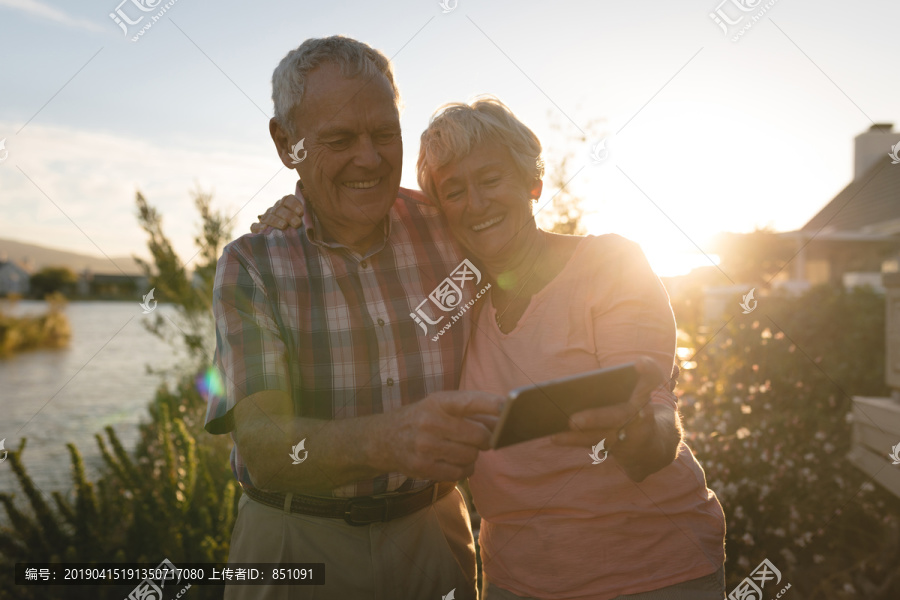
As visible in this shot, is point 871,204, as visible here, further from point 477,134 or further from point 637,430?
point 637,430

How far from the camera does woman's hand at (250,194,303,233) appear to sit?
226 centimetres

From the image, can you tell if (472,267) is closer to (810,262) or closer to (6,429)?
(6,429)

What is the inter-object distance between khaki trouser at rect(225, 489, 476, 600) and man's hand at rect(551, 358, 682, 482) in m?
0.90

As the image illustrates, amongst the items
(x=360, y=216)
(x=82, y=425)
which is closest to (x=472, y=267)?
(x=360, y=216)

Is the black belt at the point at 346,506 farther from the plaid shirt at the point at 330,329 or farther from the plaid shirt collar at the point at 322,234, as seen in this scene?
the plaid shirt collar at the point at 322,234

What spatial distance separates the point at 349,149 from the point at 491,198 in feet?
1.94

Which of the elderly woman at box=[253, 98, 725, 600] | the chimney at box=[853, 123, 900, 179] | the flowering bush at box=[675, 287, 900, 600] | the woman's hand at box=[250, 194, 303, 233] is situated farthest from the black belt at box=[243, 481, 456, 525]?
the chimney at box=[853, 123, 900, 179]

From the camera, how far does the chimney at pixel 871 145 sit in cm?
2272

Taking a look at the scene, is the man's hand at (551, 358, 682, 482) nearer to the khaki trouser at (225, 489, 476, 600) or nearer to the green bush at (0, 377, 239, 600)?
the khaki trouser at (225, 489, 476, 600)

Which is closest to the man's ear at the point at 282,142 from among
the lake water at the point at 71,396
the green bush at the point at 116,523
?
the green bush at the point at 116,523

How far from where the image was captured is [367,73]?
217cm

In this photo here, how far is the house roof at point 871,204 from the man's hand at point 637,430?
18884 millimetres

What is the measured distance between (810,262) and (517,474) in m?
26.9

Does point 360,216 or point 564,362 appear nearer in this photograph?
point 564,362
